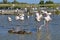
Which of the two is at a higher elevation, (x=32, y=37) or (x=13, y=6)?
(x=32, y=37)

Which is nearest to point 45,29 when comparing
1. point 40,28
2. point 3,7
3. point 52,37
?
point 40,28

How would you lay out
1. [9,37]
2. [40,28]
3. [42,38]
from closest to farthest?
[42,38] < [9,37] < [40,28]

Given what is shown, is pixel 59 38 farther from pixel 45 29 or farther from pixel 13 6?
pixel 13 6

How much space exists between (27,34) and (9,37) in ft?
5.54

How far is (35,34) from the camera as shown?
25812 mm

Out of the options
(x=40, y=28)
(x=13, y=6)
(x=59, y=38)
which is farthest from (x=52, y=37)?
(x=13, y=6)

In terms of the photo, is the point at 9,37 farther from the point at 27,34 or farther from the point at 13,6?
the point at 13,6

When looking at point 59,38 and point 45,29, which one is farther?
point 45,29

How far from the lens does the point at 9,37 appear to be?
81.9 feet

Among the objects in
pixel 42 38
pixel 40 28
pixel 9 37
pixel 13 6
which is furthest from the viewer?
pixel 13 6

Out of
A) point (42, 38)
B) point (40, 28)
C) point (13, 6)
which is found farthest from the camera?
point (13, 6)

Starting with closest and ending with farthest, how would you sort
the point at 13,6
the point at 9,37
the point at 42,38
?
the point at 42,38
the point at 9,37
the point at 13,6

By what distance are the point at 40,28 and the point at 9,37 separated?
329 cm

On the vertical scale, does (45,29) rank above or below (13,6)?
above
